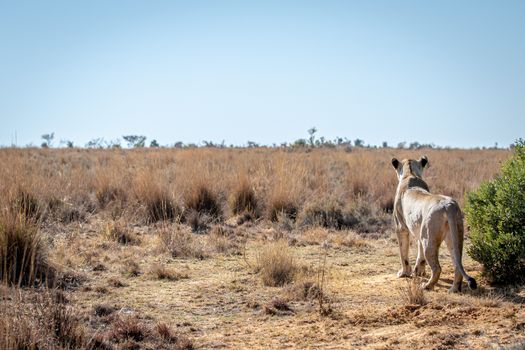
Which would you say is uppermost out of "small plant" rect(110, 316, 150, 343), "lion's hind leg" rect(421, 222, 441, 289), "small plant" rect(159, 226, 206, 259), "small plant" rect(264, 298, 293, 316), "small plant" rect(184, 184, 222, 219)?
"small plant" rect(184, 184, 222, 219)

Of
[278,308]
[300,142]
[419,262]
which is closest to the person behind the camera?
[278,308]

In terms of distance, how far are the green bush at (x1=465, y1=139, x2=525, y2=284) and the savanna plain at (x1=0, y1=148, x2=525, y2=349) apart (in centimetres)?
29

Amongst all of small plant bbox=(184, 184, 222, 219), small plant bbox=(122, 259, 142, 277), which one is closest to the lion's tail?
small plant bbox=(122, 259, 142, 277)

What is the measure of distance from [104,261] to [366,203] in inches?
293

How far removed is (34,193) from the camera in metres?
12.7

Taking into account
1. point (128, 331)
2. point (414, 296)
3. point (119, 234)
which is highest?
point (119, 234)

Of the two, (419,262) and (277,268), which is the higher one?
(419,262)

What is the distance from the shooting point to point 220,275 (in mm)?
9695

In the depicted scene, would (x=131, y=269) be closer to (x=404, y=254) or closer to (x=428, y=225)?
(x=404, y=254)

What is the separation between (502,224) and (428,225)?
3.32 ft

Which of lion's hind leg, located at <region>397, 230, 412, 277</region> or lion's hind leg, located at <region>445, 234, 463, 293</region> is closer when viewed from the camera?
lion's hind leg, located at <region>445, 234, 463, 293</region>

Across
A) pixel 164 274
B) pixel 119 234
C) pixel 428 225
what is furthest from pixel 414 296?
pixel 119 234

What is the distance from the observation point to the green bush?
7887 millimetres

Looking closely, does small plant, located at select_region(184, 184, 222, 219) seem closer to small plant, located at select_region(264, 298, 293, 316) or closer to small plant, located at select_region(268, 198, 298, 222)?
small plant, located at select_region(268, 198, 298, 222)
